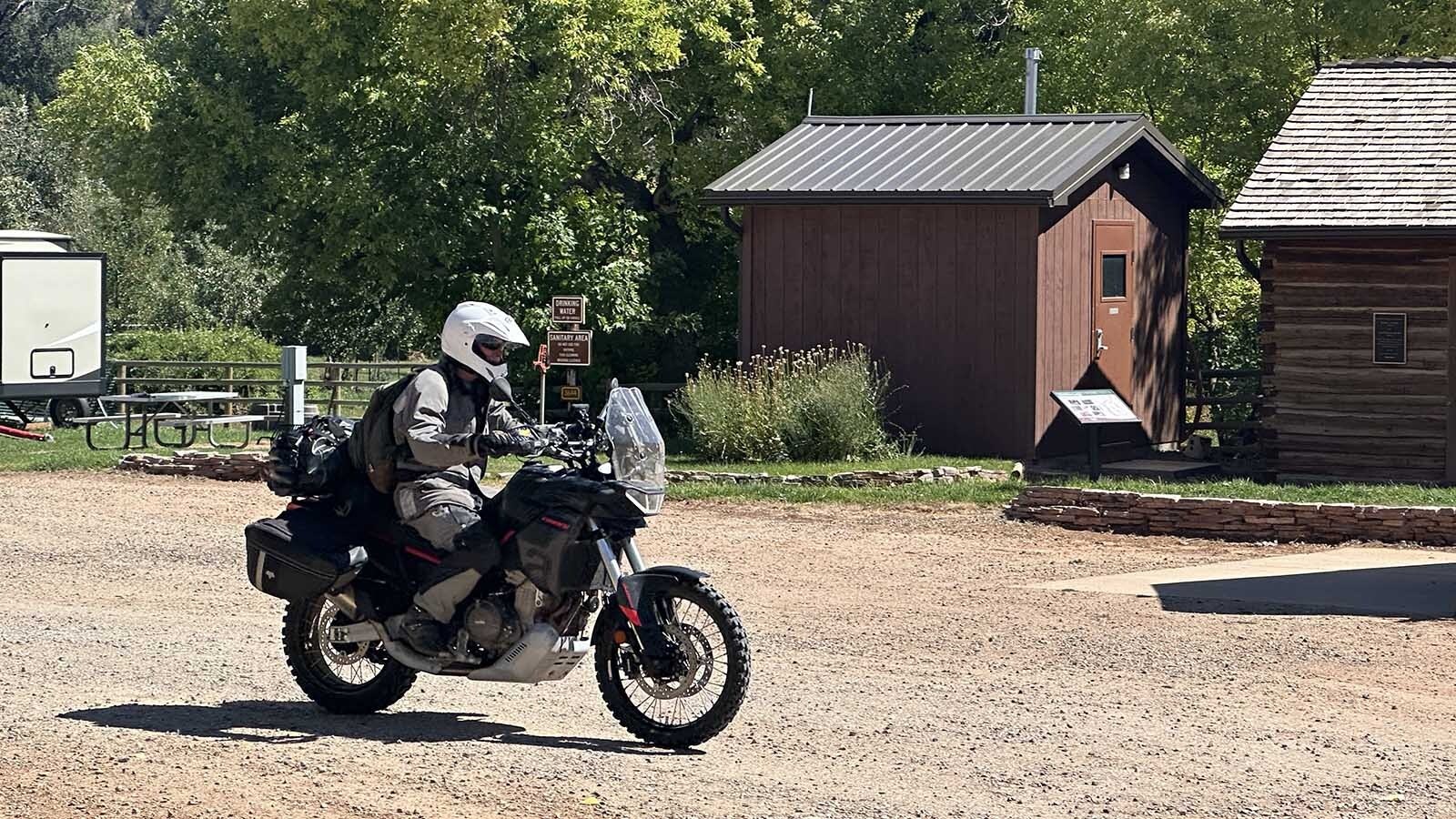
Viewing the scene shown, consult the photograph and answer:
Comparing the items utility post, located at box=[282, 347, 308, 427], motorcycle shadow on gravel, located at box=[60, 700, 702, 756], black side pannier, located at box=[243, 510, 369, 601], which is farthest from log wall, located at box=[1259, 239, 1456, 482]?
black side pannier, located at box=[243, 510, 369, 601]

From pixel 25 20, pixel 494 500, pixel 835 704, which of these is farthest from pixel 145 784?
pixel 25 20

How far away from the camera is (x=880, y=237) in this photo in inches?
904

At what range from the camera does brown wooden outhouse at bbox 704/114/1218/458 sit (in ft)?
72.8

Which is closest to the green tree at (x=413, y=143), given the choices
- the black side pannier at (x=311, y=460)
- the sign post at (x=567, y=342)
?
Answer: the sign post at (x=567, y=342)

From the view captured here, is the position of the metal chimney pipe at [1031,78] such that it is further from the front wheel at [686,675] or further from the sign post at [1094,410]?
the front wheel at [686,675]

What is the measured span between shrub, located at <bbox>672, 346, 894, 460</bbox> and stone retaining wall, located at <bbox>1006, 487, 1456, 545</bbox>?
395 cm

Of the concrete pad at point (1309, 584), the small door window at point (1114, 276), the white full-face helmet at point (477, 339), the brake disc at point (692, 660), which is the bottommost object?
the concrete pad at point (1309, 584)

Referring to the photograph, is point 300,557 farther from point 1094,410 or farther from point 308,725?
point 1094,410

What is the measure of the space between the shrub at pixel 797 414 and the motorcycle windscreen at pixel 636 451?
13005mm

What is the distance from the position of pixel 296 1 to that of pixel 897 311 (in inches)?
367

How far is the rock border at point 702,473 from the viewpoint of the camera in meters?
19.9

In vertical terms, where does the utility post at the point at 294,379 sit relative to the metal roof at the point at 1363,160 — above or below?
below

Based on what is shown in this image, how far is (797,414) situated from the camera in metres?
21.5

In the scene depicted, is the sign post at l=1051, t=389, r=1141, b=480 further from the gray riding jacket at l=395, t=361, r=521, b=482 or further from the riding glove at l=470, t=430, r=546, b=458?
the riding glove at l=470, t=430, r=546, b=458
